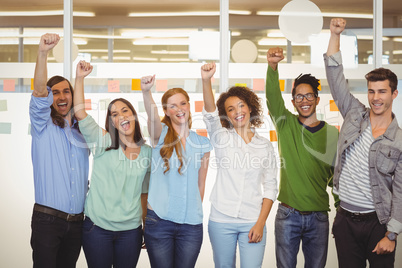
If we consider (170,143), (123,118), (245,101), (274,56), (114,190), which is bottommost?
(114,190)

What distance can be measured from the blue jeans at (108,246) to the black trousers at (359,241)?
119 centimetres

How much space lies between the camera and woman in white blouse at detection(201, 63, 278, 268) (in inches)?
100

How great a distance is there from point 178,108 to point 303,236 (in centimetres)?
110

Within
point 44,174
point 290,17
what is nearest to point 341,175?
point 290,17

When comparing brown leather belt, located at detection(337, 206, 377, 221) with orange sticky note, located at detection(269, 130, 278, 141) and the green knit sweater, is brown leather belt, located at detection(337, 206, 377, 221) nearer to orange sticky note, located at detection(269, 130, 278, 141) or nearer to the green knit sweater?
the green knit sweater

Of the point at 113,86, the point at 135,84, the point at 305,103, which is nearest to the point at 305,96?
the point at 305,103

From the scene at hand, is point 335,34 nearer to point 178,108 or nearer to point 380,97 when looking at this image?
point 380,97

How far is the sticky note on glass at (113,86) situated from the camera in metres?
3.38

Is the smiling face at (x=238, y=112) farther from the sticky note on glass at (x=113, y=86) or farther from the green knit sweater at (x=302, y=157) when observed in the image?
the sticky note on glass at (x=113, y=86)

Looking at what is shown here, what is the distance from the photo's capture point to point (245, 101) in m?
2.75

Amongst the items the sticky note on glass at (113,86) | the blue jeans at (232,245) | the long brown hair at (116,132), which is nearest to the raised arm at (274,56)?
the long brown hair at (116,132)

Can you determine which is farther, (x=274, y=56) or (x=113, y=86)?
(x=113, y=86)

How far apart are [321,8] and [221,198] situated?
1.91 m

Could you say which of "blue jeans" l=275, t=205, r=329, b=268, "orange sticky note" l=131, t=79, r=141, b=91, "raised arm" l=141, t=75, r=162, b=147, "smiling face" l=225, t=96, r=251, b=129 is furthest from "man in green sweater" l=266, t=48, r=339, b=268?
"orange sticky note" l=131, t=79, r=141, b=91
